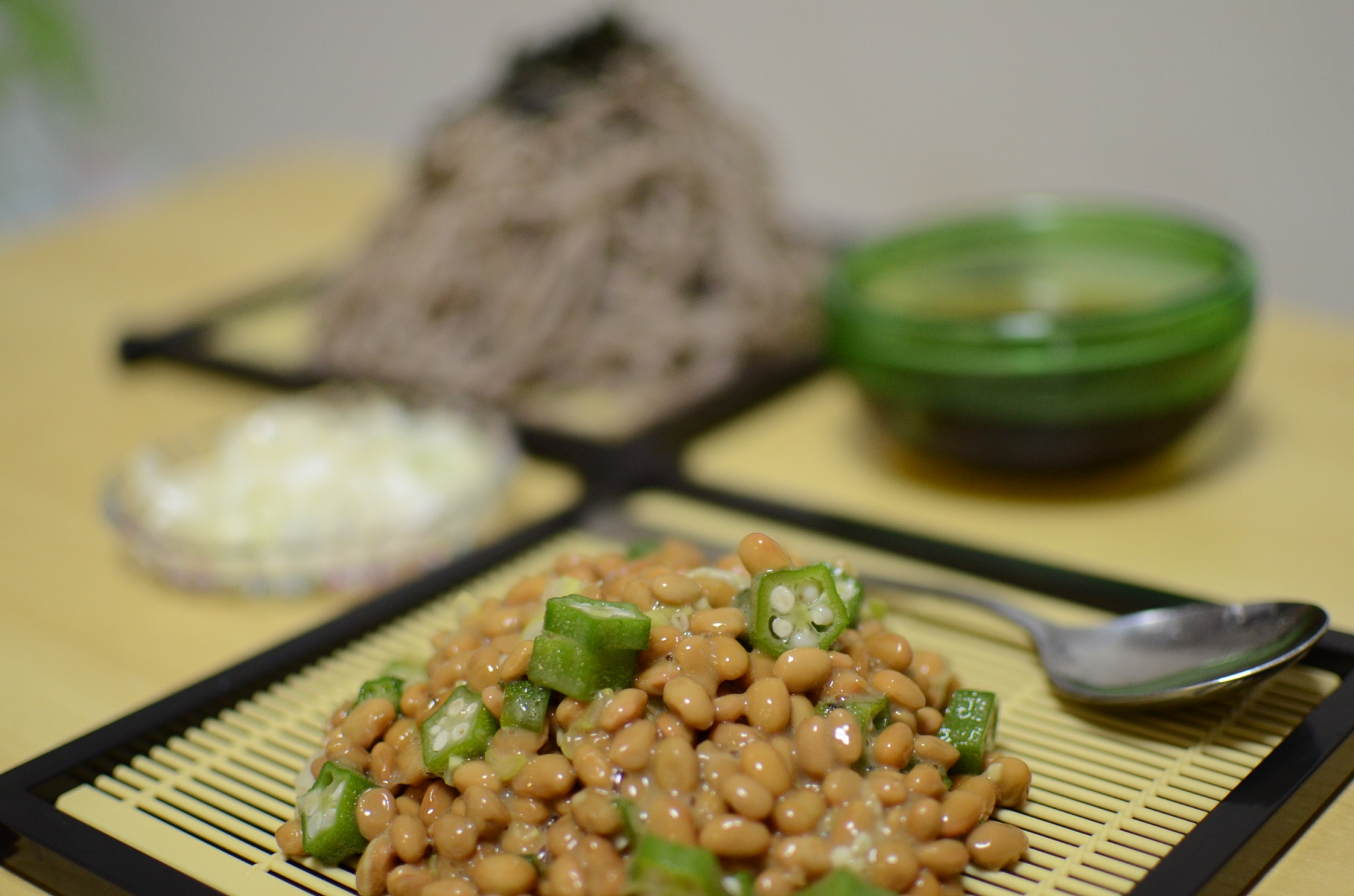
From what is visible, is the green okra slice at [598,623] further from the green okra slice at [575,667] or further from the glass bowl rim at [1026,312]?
the glass bowl rim at [1026,312]

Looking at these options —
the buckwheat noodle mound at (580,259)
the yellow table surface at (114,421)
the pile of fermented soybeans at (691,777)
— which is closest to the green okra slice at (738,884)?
the pile of fermented soybeans at (691,777)

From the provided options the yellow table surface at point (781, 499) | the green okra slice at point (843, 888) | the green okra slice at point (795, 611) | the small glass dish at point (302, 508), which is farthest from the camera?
the small glass dish at point (302, 508)

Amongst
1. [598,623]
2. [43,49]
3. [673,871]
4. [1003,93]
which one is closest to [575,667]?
[598,623]

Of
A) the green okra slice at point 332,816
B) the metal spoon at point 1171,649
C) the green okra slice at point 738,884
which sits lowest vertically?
the green okra slice at point 332,816

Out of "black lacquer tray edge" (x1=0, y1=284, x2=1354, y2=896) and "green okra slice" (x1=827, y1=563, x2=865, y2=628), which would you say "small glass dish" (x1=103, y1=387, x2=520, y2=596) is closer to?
"black lacquer tray edge" (x1=0, y1=284, x2=1354, y2=896)

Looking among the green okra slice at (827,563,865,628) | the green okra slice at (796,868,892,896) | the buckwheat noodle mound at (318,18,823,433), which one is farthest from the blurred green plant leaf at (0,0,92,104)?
the green okra slice at (796,868,892,896)

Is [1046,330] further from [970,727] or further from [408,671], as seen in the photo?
[408,671]
